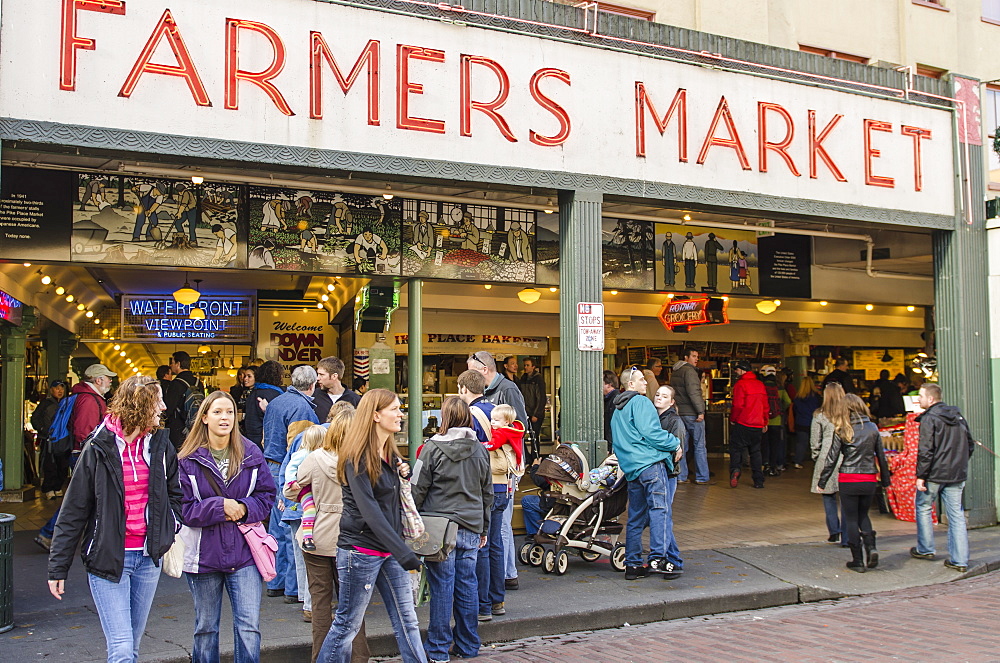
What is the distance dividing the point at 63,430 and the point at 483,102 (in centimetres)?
586

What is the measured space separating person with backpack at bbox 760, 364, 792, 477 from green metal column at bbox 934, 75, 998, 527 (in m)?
4.57

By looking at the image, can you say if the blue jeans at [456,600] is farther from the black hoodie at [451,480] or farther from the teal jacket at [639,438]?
the teal jacket at [639,438]

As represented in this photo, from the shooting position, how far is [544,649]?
7406 millimetres

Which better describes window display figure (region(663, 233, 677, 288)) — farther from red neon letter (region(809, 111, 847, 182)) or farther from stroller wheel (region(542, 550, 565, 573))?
stroller wheel (region(542, 550, 565, 573))

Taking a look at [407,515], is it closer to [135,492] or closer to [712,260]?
[135,492]

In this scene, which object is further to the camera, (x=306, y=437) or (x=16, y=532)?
(x=16, y=532)

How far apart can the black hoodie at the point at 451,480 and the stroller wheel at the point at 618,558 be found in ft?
10.1

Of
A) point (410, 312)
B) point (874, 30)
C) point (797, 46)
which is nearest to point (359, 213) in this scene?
point (410, 312)

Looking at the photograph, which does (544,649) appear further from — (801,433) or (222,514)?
(801,433)

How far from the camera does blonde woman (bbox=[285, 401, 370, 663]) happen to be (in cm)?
603

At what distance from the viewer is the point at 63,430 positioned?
10781mm

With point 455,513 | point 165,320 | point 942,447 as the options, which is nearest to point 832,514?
point 942,447

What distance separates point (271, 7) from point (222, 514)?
552cm

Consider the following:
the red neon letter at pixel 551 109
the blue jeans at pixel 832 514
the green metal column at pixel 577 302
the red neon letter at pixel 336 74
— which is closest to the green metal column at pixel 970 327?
the blue jeans at pixel 832 514
